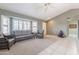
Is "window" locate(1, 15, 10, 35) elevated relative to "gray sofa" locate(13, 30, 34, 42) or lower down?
elevated

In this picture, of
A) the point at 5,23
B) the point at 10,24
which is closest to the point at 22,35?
the point at 10,24

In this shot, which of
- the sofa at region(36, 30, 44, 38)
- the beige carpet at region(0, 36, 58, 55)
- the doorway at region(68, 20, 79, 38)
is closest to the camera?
the beige carpet at region(0, 36, 58, 55)

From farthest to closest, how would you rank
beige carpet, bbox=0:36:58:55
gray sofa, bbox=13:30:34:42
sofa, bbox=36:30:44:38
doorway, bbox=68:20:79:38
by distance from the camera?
sofa, bbox=36:30:44:38, gray sofa, bbox=13:30:34:42, doorway, bbox=68:20:79:38, beige carpet, bbox=0:36:58:55

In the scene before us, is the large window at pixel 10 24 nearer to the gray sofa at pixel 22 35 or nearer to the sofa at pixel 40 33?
the gray sofa at pixel 22 35

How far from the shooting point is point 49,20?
5465 millimetres

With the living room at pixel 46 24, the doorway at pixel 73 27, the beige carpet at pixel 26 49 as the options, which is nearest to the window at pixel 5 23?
the living room at pixel 46 24

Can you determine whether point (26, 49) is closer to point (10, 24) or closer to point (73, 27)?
point (10, 24)

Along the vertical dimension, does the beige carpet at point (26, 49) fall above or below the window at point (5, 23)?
below


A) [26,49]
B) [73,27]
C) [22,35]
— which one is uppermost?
[73,27]

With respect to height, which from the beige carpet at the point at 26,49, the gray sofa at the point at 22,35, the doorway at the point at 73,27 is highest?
the doorway at the point at 73,27

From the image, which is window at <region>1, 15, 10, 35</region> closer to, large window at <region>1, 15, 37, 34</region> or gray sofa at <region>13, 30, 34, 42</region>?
large window at <region>1, 15, 37, 34</region>

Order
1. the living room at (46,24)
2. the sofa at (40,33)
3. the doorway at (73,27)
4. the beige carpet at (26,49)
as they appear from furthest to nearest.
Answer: the sofa at (40,33) → the doorway at (73,27) → the living room at (46,24) → the beige carpet at (26,49)

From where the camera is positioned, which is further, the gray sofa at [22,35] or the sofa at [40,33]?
the sofa at [40,33]

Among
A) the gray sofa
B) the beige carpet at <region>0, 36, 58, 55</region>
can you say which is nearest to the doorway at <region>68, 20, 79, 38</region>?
the beige carpet at <region>0, 36, 58, 55</region>
